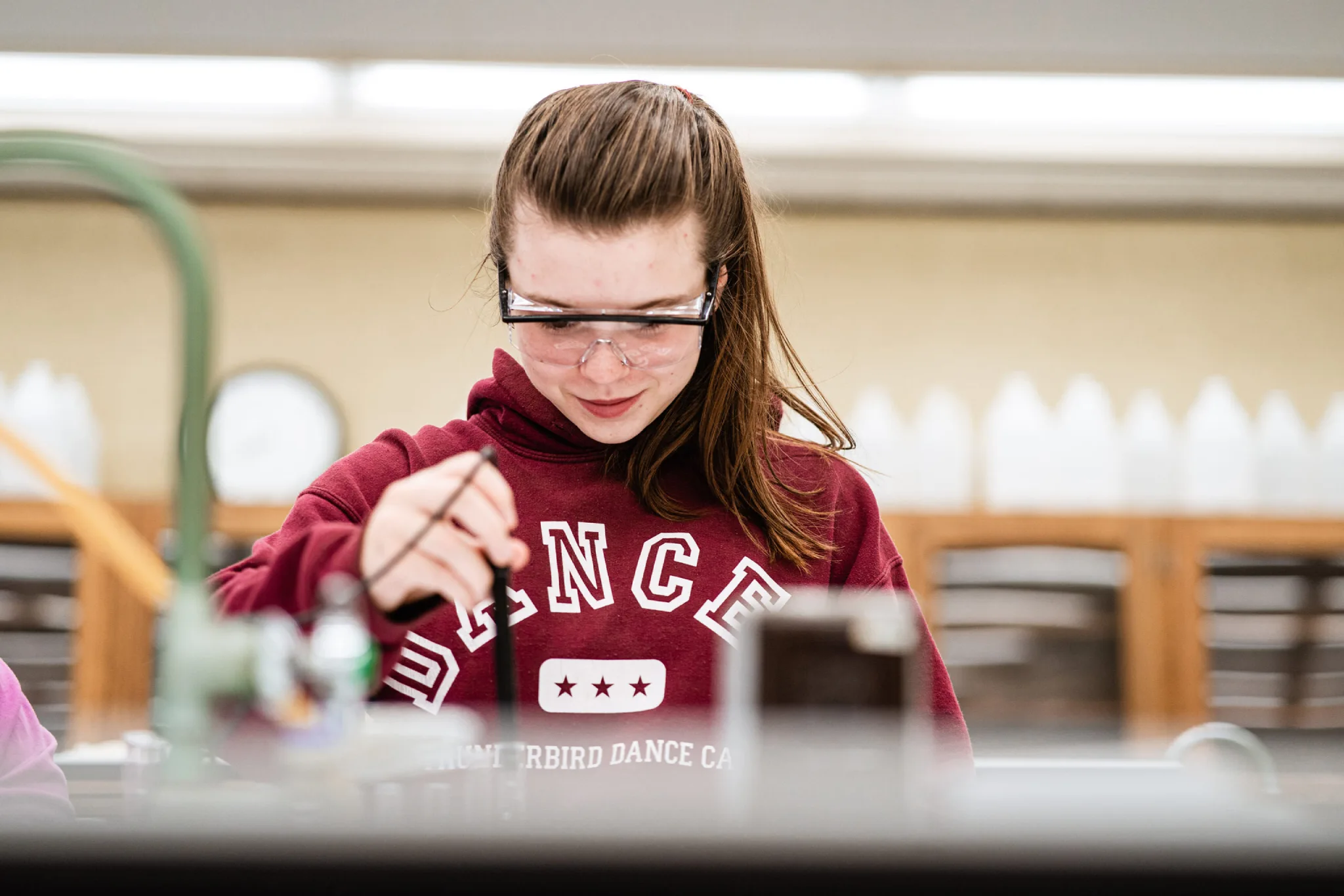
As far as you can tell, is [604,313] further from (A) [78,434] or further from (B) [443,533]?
(A) [78,434]

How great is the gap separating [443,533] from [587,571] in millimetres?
453

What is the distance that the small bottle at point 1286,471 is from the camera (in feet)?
11.0

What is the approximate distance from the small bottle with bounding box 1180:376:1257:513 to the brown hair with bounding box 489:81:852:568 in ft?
7.49

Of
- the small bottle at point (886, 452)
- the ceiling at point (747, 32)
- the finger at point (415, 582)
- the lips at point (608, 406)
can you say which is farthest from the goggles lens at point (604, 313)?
the small bottle at point (886, 452)

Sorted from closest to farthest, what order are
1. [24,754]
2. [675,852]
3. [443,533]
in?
[675,852]
[443,533]
[24,754]

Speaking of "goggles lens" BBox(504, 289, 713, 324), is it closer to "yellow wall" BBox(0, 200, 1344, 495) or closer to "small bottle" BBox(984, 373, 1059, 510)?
"small bottle" BBox(984, 373, 1059, 510)

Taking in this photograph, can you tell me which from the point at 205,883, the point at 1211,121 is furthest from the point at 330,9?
the point at 205,883

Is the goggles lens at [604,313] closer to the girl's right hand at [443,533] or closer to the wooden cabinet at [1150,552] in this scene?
the girl's right hand at [443,533]

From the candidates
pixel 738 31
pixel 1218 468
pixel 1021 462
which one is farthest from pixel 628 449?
pixel 1218 468

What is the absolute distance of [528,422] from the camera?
1.40 m

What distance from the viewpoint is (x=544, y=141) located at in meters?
1.25

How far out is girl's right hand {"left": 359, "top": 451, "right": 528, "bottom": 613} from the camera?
33.5 inches

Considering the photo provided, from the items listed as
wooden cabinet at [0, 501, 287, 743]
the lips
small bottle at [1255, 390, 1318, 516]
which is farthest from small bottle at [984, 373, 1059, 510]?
the lips

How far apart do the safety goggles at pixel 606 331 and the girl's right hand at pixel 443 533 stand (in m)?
0.29
